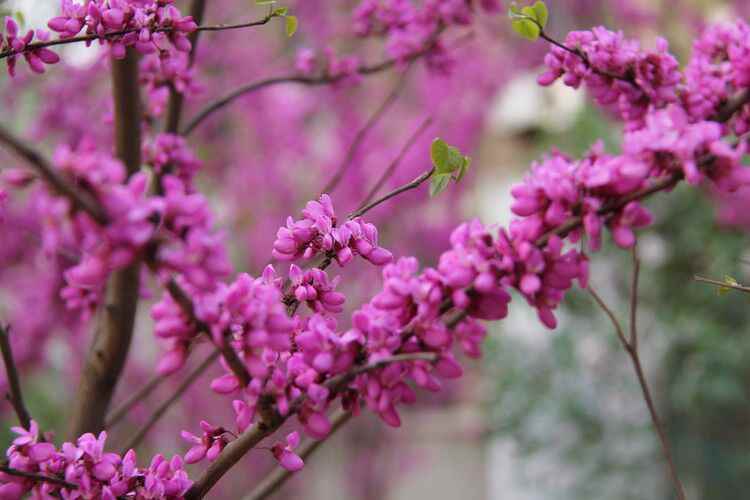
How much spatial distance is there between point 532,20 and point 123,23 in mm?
413

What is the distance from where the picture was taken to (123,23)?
2.50 feet

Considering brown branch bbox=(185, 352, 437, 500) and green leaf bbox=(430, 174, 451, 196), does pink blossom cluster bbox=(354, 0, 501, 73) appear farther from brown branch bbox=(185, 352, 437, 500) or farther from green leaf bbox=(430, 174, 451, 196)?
brown branch bbox=(185, 352, 437, 500)

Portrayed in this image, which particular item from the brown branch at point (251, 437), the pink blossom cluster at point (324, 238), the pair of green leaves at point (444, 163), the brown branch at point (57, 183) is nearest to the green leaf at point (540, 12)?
the pair of green leaves at point (444, 163)

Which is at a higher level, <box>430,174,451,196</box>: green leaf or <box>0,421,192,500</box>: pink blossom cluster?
<box>430,174,451,196</box>: green leaf

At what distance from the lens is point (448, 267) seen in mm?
603

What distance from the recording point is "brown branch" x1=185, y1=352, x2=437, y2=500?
584 mm

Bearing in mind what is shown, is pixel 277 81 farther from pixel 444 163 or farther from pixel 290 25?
pixel 444 163

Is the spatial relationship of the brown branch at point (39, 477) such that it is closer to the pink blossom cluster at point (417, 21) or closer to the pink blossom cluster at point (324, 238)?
the pink blossom cluster at point (324, 238)

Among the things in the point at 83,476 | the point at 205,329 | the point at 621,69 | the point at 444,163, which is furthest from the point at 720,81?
the point at 83,476

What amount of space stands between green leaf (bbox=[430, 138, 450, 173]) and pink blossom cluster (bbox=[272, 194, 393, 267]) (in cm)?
9

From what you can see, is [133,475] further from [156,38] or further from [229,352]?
[156,38]

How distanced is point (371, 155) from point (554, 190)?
11.3 ft

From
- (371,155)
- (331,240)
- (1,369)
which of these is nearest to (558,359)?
(371,155)

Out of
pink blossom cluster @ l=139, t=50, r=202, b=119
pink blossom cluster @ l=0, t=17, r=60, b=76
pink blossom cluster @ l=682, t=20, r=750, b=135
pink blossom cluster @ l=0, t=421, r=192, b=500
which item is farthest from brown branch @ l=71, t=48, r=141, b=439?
pink blossom cluster @ l=682, t=20, r=750, b=135
